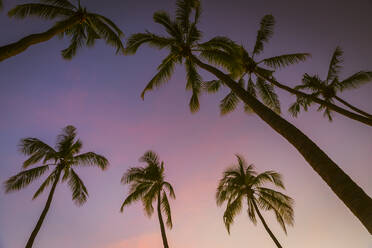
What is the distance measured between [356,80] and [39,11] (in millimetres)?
17678

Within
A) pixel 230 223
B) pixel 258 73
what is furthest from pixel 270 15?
pixel 230 223

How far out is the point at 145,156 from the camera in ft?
48.8

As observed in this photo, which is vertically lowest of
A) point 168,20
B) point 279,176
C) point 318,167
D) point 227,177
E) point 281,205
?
point 318,167

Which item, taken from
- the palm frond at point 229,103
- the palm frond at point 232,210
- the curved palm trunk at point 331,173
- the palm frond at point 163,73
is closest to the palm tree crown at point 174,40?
the palm frond at point 163,73

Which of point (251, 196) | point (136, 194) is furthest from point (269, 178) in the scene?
point (136, 194)

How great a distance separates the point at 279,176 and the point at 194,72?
951 cm

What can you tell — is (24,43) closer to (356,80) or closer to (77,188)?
(77,188)

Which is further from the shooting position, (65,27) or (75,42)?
(75,42)

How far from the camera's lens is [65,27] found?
23.6 feet

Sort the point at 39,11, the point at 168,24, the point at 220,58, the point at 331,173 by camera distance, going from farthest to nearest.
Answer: the point at 168,24, the point at 220,58, the point at 39,11, the point at 331,173

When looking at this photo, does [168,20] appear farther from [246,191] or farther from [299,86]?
[246,191]

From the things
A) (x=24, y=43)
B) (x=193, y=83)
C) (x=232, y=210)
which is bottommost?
(x=232, y=210)

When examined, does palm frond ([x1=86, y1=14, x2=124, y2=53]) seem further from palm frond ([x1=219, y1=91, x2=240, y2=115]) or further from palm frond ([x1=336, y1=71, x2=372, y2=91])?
palm frond ([x1=336, y1=71, x2=372, y2=91])

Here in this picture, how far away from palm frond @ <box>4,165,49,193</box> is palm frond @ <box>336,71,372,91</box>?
1941cm
